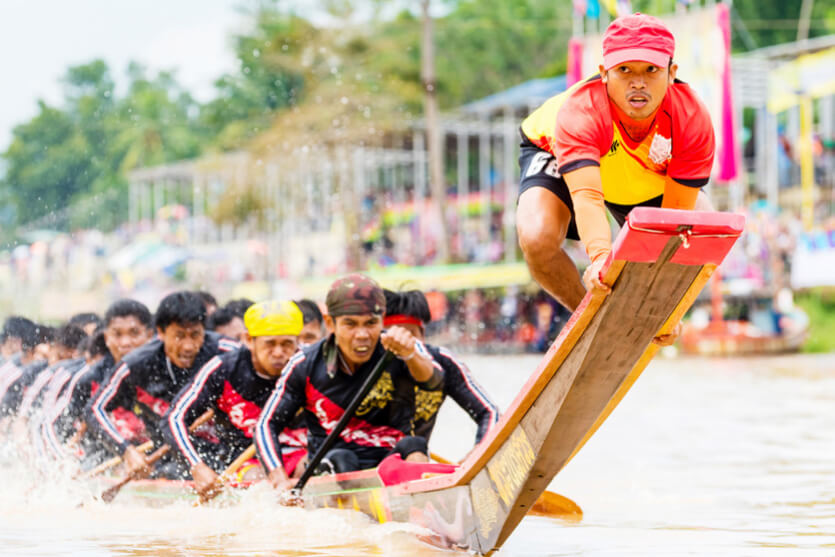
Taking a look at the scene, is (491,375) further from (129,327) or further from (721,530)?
(721,530)

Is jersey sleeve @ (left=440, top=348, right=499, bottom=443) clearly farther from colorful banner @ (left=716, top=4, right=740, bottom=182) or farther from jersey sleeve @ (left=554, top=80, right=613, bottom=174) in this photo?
colorful banner @ (left=716, top=4, right=740, bottom=182)

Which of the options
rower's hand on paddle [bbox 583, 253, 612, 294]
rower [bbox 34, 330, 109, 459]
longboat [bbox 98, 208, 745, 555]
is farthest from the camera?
rower [bbox 34, 330, 109, 459]

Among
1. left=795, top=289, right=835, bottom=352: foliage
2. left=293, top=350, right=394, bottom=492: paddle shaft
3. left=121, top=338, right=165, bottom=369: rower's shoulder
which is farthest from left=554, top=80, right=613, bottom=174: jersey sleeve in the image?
left=795, top=289, right=835, bottom=352: foliage

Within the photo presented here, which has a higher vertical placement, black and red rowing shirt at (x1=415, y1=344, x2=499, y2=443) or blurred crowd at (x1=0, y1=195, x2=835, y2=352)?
black and red rowing shirt at (x1=415, y1=344, x2=499, y2=443)

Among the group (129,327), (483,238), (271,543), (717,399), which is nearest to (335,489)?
(271,543)

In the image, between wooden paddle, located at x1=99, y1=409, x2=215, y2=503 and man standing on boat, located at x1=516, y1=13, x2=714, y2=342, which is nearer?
man standing on boat, located at x1=516, y1=13, x2=714, y2=342

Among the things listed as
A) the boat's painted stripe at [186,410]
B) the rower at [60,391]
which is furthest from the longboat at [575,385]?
the rower at [60,391]

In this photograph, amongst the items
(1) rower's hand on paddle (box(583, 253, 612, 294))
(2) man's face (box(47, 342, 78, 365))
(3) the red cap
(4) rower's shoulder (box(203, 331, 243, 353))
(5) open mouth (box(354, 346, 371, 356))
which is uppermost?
(3) the red cap

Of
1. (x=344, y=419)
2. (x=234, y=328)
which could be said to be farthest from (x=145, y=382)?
(x=344, y=419)

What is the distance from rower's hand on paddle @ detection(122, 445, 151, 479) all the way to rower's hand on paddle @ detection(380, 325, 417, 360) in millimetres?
1968

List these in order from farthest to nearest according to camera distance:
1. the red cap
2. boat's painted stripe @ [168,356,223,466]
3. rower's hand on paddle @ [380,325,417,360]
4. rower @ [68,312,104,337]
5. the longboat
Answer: rower @ [68,312,104,337], boat's painted stripe @ [168,356,223,466], rower's hand on paddle @ [380,325,417,360], the red cap, the longboat

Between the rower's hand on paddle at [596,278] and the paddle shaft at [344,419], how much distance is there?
160cm

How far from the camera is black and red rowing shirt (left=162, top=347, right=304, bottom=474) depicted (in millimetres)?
6125

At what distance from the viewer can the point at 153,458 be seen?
21.4 feet
